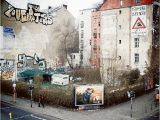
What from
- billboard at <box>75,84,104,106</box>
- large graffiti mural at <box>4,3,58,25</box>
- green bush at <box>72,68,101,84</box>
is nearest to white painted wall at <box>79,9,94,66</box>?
green bush at <box>72,68,101,84</box>

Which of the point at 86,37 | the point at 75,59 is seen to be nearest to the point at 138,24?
the point at 86,37

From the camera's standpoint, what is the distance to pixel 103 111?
2761cm

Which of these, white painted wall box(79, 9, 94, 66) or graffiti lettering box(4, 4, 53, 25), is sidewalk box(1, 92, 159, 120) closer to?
graffiti lettering box(4, 4, 53, 25)

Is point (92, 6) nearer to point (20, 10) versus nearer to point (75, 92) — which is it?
point (20, 10)

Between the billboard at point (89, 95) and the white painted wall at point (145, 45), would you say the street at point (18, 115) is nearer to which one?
the billboard at point (89, 95)

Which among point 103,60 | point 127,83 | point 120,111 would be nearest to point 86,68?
point 103,60

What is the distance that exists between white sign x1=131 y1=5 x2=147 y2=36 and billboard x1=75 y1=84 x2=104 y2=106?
12450 mm

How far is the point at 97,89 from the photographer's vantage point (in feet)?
92.6

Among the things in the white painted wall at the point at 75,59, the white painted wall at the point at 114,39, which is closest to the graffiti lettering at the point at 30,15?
the white painted wall at the point at 75,59

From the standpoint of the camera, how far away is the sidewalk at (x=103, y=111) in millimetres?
25719

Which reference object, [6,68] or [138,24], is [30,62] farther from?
[138,24]

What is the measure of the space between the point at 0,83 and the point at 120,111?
1389cm

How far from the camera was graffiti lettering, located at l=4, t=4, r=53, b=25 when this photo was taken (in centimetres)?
3434

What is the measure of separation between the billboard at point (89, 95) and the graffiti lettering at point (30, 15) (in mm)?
11926
